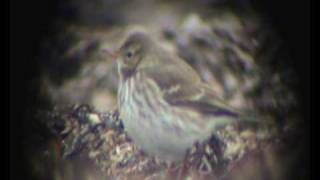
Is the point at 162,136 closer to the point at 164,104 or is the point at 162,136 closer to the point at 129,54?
the point at 164,104

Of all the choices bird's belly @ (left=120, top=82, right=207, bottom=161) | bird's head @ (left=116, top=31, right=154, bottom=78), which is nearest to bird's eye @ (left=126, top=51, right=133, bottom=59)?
bird's head @ (left=116, top=31, right=154, bottom=78)

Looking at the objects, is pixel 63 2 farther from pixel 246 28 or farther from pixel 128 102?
pixel 246 28

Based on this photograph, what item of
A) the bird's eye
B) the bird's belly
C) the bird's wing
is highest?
the bird's eye

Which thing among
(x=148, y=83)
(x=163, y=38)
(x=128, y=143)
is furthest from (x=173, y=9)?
(x=128, y=143)

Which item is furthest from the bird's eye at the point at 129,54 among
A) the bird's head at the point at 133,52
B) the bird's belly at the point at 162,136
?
the bird's belly at the point at 162,136

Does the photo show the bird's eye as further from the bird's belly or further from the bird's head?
the bird's belly

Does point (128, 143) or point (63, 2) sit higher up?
point (63, 2)

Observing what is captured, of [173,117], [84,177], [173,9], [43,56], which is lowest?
[84,177]
